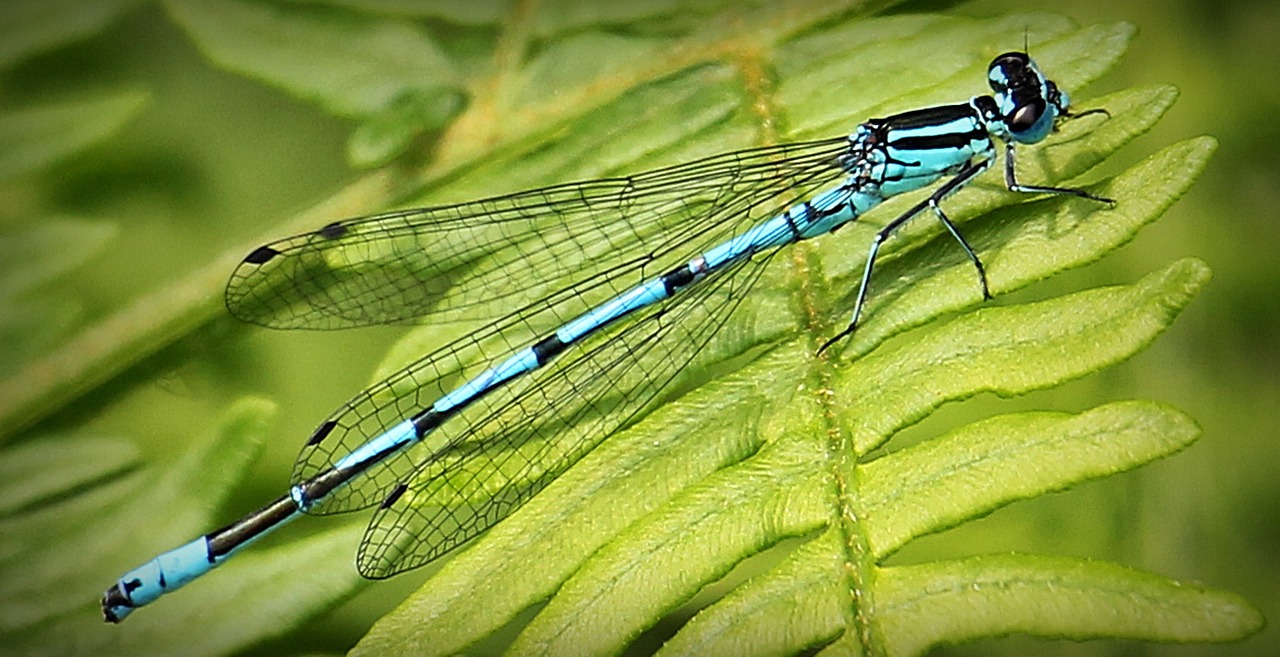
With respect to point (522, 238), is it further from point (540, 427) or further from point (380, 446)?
point (380, 446)

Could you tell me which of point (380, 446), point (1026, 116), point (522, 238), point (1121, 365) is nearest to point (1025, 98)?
point (1026, 116)

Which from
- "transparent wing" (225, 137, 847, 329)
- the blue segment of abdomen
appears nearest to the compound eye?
"transparent wing" (225, 137, 847, 329)

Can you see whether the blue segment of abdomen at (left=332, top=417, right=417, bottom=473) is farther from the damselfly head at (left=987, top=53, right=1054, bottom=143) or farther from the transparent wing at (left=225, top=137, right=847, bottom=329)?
the damselfly head at (left=987, top=53, right=1054, bottom=143)

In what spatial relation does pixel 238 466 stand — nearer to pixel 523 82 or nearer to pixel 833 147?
pixel 523 82

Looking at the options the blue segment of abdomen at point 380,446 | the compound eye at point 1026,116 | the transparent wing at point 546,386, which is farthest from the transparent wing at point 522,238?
the compound eye at point 1026,116

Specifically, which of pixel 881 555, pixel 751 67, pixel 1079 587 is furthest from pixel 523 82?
pixel 1079 587

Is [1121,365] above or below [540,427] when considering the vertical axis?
below

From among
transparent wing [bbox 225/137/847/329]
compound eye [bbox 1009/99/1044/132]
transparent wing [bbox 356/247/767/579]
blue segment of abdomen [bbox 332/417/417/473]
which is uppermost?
transparent wing [bbox 225/137/847/329]
